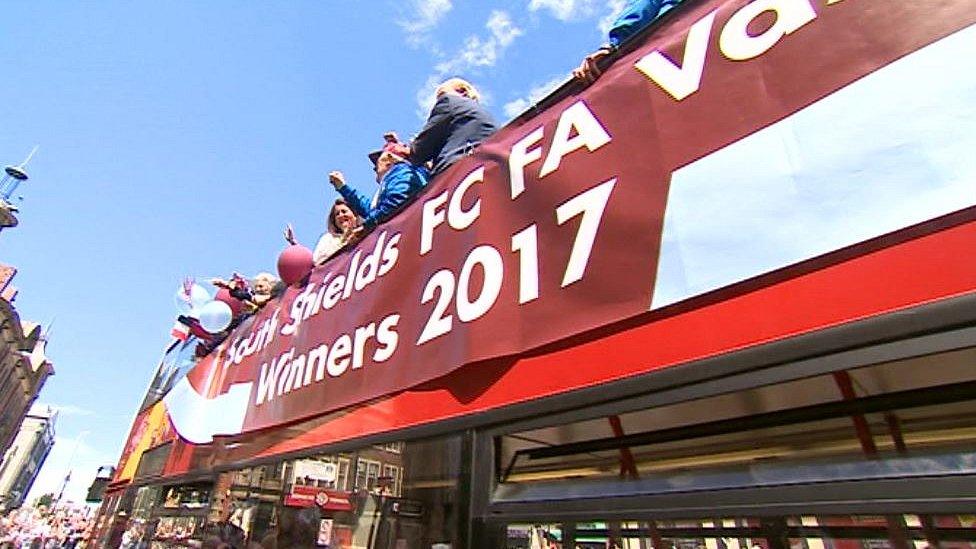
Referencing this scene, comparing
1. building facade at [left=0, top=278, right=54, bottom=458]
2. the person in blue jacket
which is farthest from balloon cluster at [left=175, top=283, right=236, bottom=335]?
building facade at [left=0, top=278, right=54, bottom=458]

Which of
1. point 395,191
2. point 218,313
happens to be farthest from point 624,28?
point 218,313

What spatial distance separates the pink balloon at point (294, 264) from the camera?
3.10 m

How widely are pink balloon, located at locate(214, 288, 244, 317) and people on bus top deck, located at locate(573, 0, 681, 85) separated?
332cm

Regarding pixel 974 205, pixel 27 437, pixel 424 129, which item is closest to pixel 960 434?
pixel 974 205

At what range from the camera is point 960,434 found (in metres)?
0.81

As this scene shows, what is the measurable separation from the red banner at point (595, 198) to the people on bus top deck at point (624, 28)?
6 centimetres

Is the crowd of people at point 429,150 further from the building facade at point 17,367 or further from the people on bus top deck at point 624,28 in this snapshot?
the building facade at point 17,367

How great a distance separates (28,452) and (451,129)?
100468 mm

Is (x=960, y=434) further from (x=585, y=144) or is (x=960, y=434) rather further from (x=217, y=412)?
(x=217, y=412)

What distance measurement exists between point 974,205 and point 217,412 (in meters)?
3.34

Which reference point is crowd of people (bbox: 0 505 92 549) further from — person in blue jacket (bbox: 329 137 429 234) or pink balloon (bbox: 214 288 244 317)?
person in blue jacket (bbox: 329 137 429 234)

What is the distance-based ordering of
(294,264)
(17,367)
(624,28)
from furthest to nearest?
(17,367) → (294,264) → (624,28)

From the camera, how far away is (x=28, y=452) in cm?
7519

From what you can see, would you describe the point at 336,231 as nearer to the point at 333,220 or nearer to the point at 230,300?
the point at 333,220
